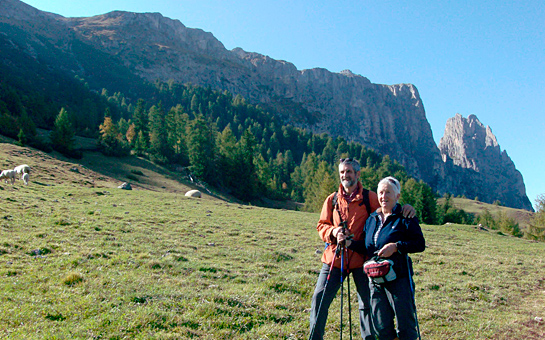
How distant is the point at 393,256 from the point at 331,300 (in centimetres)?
142

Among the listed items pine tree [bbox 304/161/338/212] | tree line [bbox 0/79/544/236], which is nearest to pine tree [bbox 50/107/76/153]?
tree line [bbox 0/79/544/236]

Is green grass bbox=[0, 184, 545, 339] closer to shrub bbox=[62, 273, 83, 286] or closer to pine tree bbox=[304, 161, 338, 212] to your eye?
shrub bbox=[62, 273, 83, 286]

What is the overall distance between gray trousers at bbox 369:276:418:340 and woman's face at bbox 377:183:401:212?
1.20 m

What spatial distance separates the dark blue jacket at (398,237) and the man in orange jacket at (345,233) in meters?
0.36

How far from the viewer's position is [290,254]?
572 inches

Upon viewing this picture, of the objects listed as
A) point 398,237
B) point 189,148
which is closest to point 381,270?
point 398,237

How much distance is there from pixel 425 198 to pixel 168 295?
7064cm

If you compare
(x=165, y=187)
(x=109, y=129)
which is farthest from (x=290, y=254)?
(x=109, y=129)

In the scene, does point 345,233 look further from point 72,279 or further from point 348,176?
point 72,279

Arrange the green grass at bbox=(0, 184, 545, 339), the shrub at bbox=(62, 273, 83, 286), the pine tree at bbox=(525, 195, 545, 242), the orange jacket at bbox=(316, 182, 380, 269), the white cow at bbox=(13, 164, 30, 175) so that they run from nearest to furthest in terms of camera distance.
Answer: the orange jacket at bbox=(316, 182, 380, 269)
the green grass at bbox=(0, 184, 545, 339)
the shrub at bbox=(62, 273, 83, 286)
the white cow at bbox=(13, 164, 30, 175)
the pine tree at bbox=(525, 195, 545, 242)

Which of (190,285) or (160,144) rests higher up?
(160,144)

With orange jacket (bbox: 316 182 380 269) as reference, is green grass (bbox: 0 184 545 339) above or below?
below

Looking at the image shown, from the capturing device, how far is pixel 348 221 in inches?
223

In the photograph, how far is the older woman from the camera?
4.77 metres
